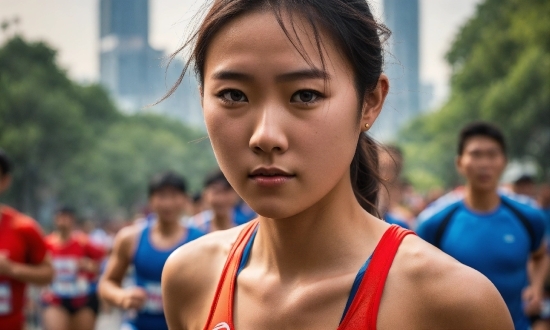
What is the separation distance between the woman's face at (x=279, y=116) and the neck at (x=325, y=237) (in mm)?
164

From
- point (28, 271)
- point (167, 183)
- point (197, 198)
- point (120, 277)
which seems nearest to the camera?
point (28, 271)

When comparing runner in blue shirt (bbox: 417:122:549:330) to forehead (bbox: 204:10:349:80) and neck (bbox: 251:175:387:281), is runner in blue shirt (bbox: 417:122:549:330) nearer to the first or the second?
neck (bbox: 251:175:387:281)

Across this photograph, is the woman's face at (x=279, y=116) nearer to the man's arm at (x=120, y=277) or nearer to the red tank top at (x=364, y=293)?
the red tank top at (x=364, y=293)

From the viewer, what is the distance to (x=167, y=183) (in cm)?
781

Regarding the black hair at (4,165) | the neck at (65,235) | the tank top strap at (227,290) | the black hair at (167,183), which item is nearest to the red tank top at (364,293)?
the tank top strap at (227,290)

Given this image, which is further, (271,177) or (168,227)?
(168,227)

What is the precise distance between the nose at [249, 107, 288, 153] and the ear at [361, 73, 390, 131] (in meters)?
0.32

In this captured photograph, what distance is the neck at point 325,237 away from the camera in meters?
2.14

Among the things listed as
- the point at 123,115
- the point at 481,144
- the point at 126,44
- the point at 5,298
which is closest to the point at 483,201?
the point at 481,144

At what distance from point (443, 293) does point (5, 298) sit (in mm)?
5261

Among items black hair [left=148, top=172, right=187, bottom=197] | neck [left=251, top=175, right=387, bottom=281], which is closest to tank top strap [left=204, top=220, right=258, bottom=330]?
neck [left=251, top=175, right=387, bottom=281]

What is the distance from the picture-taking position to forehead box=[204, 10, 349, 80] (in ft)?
6.35

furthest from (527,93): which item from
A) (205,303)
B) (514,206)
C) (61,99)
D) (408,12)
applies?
(408,12)

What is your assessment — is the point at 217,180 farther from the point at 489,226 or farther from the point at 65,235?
the point at 489,226
